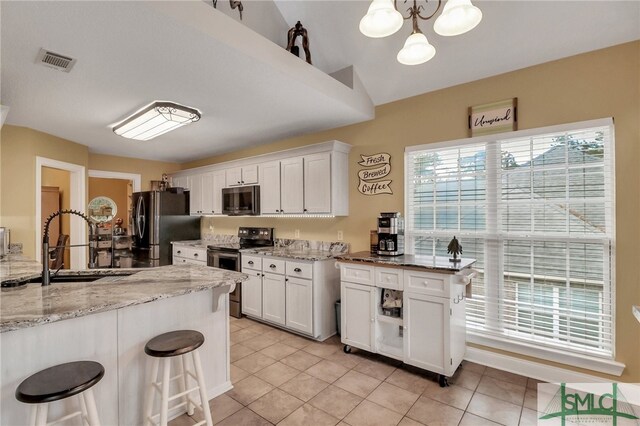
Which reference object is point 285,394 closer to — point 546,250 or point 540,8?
point 546,250

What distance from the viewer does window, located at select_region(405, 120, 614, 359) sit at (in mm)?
2344

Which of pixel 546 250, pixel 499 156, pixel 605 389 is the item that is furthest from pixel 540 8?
pixel 605 389

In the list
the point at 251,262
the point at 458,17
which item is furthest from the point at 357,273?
the point at 458,17

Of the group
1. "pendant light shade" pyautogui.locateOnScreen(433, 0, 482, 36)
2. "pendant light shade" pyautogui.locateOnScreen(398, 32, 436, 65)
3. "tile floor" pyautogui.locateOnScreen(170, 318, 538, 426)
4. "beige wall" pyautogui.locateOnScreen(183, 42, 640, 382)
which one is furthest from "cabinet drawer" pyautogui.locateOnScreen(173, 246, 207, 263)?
"pendant light shade" pyautogui.locateOnScreen(433, 0, 482, 36)

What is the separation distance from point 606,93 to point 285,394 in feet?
11.0

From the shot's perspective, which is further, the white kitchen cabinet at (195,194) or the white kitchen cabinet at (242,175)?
the white kitchen cabinet at (195,194)

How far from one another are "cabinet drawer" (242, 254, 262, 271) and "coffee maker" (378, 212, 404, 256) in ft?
5.17

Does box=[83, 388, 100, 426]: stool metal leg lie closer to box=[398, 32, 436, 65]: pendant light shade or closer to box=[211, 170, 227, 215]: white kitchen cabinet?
box=[398, 32, 436, 65]: pendant light shade

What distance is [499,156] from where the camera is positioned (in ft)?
9.05

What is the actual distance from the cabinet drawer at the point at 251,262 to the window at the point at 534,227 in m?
2.03

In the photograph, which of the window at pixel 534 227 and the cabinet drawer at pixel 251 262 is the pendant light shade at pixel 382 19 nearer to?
the window at pixel 534 227

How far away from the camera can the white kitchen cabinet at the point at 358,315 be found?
2.88m

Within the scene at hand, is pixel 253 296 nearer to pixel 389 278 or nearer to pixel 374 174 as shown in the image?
pixel 389 278

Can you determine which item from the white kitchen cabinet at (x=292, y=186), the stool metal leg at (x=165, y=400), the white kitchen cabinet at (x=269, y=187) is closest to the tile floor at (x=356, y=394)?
the stool metal leg at (x=165, y=400)
